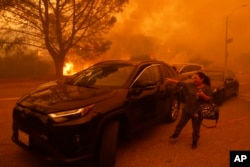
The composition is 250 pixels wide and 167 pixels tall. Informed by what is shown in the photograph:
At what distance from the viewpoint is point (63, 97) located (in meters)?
3.97

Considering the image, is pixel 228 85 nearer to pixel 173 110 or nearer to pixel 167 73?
pixel 173 110

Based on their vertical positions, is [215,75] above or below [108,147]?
above

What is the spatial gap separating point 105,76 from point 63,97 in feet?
4.16

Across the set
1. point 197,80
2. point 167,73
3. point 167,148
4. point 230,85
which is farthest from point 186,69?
point 167,148

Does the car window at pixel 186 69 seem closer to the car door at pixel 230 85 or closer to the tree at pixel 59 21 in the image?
the car door at pixel 230 85

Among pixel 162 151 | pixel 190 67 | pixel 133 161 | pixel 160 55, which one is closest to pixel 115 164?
pixel 133 161

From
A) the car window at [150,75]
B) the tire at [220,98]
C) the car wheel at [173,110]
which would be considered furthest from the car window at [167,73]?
the tire at [220,98]

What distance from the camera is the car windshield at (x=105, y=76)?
4828 mm

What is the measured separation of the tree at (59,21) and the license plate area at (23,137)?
17.1 m

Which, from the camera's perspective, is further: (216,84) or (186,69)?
(186,69)

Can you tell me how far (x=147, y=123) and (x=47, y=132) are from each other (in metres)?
2.06

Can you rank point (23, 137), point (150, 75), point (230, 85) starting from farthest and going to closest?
point (230, 85) < point (150, 75) < point (23, 137)

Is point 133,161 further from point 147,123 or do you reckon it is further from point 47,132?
point 47,132

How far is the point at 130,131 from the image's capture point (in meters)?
4.56
